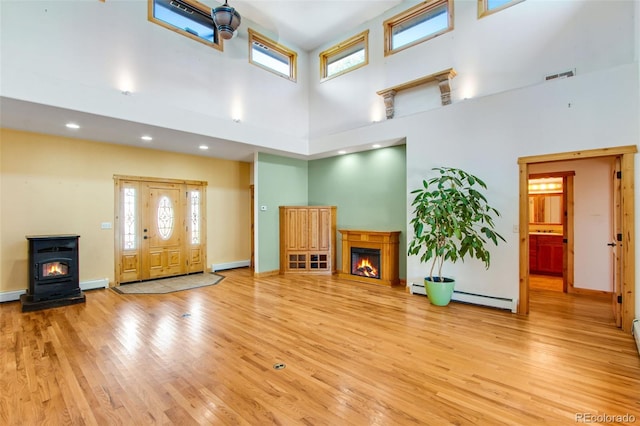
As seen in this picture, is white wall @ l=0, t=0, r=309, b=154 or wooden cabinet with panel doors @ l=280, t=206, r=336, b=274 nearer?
white wall @ l=0, t=0, r=309, b=154

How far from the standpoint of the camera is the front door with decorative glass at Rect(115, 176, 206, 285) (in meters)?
6.19

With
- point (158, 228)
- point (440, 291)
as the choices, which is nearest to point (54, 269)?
point (158, 228)

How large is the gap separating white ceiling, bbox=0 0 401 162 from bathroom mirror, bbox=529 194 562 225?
5.48 metres

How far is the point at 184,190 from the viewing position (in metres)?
7.06

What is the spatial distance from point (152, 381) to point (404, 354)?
7.63ft

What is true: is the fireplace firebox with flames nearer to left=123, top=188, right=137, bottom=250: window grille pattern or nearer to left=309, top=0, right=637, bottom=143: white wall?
left=309, top=0, right=637, bottom=143: white wall

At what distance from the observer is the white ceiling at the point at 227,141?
4.32 m

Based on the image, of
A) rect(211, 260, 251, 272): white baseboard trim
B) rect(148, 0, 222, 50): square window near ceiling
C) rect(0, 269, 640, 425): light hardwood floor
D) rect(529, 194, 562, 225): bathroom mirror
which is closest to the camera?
rect(0, 269, 640, 425): light hardwood floor

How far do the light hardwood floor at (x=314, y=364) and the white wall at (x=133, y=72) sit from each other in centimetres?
308

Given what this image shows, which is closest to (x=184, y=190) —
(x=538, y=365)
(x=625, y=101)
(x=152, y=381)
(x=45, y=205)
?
(x=45, y=205)

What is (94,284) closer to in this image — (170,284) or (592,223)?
(170,284)

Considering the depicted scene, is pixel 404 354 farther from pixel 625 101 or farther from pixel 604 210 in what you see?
pixel 604 210

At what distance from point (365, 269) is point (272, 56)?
213 inches

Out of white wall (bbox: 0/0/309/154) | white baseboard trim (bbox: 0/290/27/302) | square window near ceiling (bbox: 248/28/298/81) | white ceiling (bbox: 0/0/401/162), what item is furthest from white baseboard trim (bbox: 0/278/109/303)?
square window near ceiling (bbox: 248/28/298/81)
